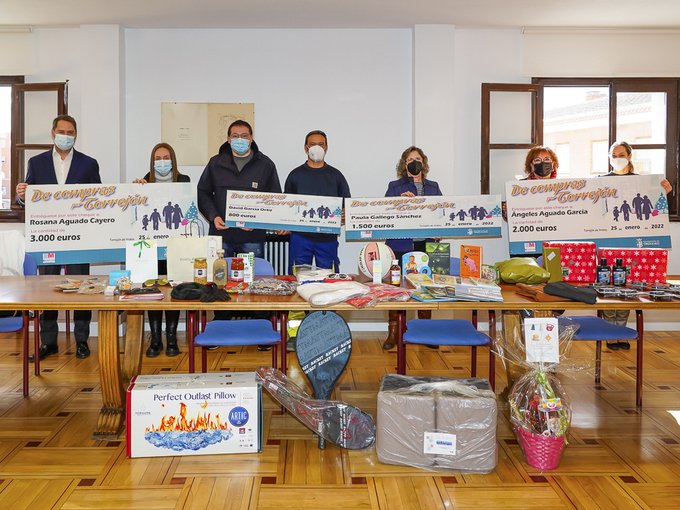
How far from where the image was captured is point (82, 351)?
16.2 ft

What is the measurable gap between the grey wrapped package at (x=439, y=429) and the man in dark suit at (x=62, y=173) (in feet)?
9.55

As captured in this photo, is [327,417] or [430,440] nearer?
[430,440]

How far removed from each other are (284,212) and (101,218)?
1279 mm

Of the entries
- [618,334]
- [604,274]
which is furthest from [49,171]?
[618,334]

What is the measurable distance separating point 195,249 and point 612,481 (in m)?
2.35

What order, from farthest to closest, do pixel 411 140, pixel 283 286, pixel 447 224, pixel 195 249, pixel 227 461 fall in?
1. pixel 411 140
2. pixel 447 224
3. pixel 195 249
4. pixel 283 286
5. pixel 227 461

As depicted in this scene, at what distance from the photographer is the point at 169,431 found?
2963 millimetres

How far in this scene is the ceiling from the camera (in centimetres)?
517

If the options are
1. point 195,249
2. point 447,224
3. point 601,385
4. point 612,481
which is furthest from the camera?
point 447,224

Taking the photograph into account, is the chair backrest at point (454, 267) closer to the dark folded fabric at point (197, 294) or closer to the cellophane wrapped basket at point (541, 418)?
the cellophane wrapped basket at point (541, 418)

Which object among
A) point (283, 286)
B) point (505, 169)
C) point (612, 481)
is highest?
point (505, 169)

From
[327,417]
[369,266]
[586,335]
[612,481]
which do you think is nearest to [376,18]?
[369,266]

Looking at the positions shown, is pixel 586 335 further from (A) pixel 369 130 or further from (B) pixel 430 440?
(A) pixel 369 130

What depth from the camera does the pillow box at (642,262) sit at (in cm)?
363
